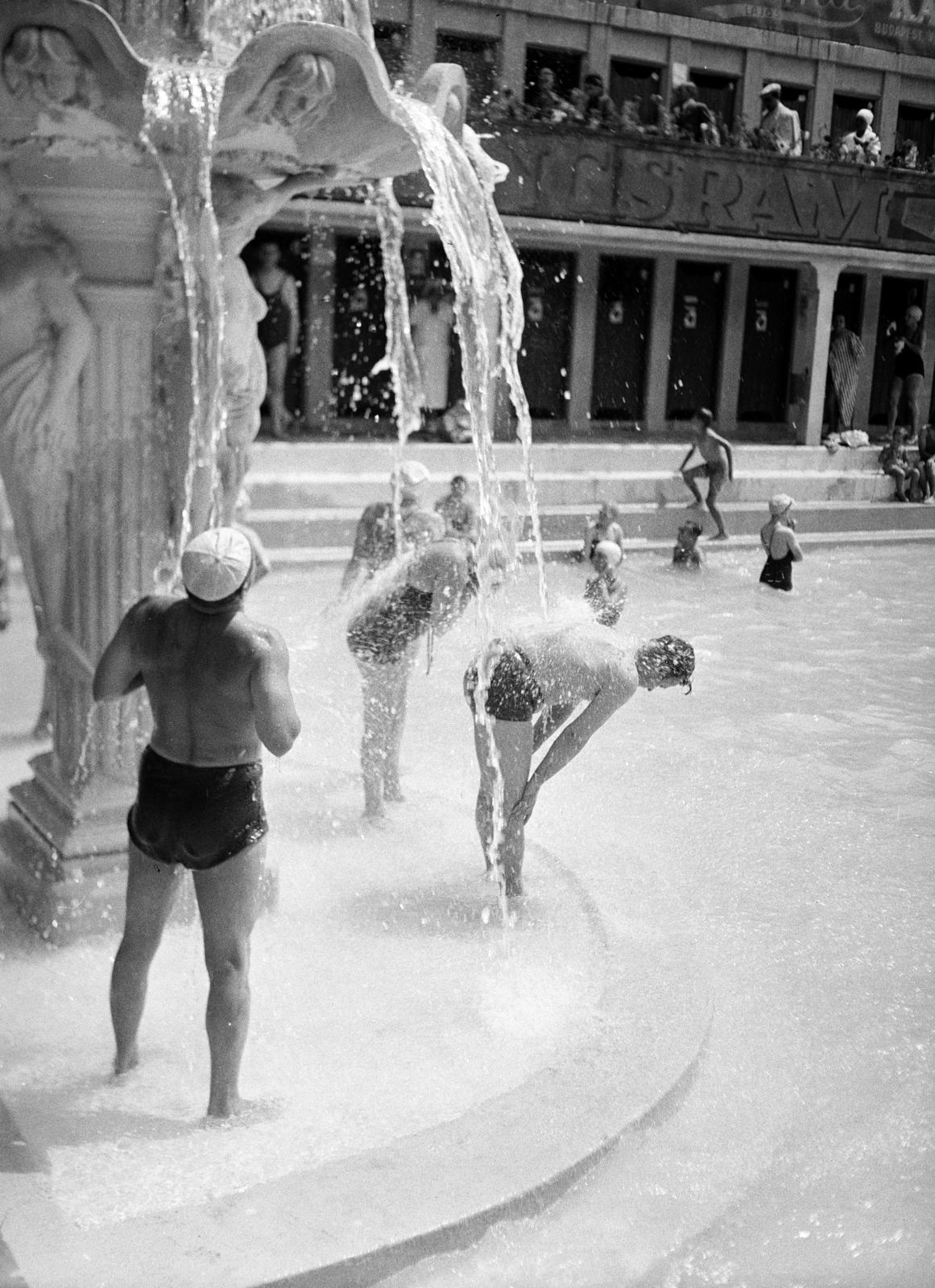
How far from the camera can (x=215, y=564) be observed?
3.45 meters

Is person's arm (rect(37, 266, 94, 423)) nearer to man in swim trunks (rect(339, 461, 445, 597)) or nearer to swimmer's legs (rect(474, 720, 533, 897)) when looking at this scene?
swimmer's legs (rect(474, 720, 533, 897))

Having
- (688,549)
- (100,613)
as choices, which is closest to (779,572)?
(688,549)

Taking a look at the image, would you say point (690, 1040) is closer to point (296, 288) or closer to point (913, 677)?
point (913, 677)

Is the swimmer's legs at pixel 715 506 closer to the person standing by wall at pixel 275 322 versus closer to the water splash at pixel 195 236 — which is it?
the person standing by wall at pixel 275 322

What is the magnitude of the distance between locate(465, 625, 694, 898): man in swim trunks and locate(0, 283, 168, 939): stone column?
123cm

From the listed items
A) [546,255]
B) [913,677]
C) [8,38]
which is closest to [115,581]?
[8,38]

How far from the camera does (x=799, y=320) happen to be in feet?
74.9

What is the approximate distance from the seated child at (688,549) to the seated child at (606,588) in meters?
6.08

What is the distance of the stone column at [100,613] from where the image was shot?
15.1ft

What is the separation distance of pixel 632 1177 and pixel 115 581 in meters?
2.50

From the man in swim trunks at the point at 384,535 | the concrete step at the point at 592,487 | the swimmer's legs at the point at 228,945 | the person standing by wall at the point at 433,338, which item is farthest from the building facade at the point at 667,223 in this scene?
the swimmer's legs at the point at 228,945

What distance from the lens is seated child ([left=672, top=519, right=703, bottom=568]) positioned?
13844mm

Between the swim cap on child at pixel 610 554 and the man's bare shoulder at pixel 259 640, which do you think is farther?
the swim cap on child at pixel 610 554

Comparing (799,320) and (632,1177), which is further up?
(799,320)
